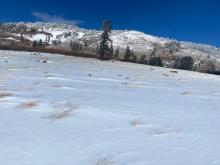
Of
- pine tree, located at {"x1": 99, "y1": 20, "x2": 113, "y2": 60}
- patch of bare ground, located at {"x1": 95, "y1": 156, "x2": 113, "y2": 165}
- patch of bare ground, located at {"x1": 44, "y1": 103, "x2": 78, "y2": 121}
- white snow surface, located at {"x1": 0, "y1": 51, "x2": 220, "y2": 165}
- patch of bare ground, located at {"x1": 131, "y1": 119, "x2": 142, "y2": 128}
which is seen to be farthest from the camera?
pine tree, located at {"x1": 99, "y1": 20, "x2": 113, "y2": 60}

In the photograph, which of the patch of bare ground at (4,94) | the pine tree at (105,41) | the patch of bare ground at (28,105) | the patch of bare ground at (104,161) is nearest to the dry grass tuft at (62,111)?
the patch of bare ground at (28,105)

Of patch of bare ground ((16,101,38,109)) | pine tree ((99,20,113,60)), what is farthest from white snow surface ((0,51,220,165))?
pine tree ((99,20,113,60))

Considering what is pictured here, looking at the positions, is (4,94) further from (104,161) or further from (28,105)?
(104,161)

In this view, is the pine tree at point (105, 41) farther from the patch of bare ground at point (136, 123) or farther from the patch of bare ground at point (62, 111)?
the patch of bare ground at point (136, 123)

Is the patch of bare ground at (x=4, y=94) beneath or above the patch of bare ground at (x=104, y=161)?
beneath

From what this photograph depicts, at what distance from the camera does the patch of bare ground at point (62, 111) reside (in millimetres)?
6473

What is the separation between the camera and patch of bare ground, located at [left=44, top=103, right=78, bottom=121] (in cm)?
647

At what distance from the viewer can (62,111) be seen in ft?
22.9

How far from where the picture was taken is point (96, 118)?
6.53 metres

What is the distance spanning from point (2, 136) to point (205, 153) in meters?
2.63

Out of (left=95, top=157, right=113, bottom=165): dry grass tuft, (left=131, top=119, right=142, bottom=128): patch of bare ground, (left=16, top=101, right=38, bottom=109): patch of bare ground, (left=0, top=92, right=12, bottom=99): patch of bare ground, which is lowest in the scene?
(left=0, top=92, right=12, bottom=99): patch of bare ground

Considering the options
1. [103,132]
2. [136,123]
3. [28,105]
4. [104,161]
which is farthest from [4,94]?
[104,161]

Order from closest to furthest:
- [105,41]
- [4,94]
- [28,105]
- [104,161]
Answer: [104,161] → [28,105] → [4,94] → [105,41]

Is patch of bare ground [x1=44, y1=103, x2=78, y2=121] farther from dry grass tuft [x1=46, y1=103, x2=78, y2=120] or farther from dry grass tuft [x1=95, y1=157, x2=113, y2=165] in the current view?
dry grass tuft [x1=95, y1=157, x2=113, y2=165]
